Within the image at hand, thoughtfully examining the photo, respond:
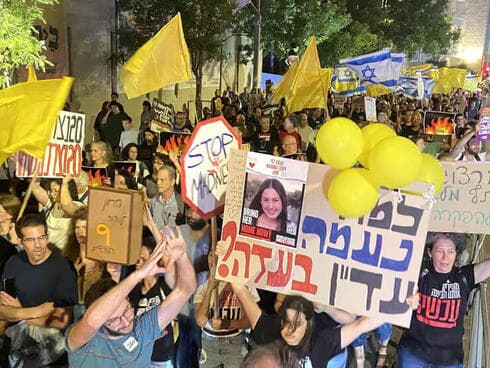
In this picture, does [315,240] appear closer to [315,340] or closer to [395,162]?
[315,340]

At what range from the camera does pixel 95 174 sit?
241 inches

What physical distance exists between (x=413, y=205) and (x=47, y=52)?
1159 centimetres

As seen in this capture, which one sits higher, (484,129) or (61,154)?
(484,129)

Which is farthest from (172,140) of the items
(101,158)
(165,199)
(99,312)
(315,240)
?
(99,312)

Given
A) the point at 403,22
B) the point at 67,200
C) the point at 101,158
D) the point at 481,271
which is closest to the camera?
the point at 481,271

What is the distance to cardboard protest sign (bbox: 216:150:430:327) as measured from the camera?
3.10 metres

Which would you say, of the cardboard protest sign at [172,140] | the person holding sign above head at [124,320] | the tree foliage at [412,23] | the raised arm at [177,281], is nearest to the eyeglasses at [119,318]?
the person holding sign above head at [124,320]

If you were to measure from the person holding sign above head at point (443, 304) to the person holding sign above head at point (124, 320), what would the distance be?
5.03ft

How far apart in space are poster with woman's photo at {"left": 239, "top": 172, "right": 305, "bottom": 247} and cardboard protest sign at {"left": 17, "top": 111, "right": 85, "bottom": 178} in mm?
1949

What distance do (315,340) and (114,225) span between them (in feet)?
4.26

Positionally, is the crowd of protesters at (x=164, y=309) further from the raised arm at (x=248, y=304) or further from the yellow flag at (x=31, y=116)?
the yellow flag at (x=31, y=116)

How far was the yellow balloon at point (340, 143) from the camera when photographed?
313cm

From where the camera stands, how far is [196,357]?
14.6 feet

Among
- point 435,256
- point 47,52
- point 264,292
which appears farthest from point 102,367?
point 47,52
